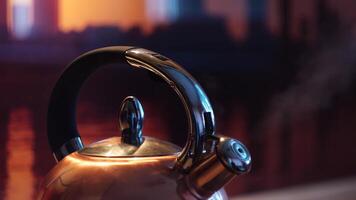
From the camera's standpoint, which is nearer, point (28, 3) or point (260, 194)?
point (28, 3)

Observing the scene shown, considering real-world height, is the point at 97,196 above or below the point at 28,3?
below

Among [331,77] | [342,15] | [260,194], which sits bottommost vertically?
[260,194]

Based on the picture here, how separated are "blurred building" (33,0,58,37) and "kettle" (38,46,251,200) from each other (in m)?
0.22

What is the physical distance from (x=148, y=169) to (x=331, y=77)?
0.78 m

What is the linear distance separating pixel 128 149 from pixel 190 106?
3.2 inches

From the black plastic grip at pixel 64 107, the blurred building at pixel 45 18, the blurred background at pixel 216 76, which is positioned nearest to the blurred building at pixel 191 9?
the blurred background at pixel 216 76

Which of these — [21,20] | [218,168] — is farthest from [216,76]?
[218,168]

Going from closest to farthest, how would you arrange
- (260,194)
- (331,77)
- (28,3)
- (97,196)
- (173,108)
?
(97,196) < (28,3) < (173,108) < (260,194) < (331,77)

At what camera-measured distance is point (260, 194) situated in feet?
3.51

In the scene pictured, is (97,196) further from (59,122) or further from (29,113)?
(29,113)

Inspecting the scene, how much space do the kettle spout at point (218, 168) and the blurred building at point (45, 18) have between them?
14.5 inches

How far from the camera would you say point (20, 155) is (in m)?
0.80

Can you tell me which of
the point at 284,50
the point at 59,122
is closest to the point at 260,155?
the point at 284,50

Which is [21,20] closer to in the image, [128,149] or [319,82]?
[128,149]
